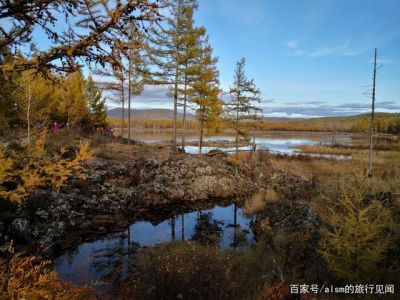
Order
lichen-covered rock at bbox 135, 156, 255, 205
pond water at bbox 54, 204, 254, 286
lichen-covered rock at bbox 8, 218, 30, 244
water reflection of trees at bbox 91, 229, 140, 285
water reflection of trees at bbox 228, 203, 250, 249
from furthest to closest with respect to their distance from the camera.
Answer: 1. lichen-covered rock at bbox 135, 156, 255, 205
2. water reflection of trees at bbox 228, 203, 250, 249
3. lichen-covered rock at bbox 8, 218, 30, 244
4. pond water at bbox 54, 204, 254, 286
5. water reflection of trees at bbox 91, 229, 140, 285

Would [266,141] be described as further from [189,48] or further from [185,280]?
[185,280]

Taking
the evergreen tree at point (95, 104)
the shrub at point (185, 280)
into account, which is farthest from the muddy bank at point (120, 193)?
the evergreen tree at point (95, 104)

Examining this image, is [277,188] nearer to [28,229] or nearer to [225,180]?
[225,180]

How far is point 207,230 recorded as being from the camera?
1377cm

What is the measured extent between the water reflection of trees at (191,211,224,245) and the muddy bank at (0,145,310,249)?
10.2ft

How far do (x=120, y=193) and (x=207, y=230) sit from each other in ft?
19.5

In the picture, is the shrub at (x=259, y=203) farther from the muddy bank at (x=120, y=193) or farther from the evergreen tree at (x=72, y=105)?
the evergreen tree at (x=72, y=105)

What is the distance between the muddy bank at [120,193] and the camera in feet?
37.0

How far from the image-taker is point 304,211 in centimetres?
1293

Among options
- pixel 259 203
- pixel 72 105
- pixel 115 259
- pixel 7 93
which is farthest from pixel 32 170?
pixel 72 105

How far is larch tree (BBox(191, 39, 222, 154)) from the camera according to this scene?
85.5 ft

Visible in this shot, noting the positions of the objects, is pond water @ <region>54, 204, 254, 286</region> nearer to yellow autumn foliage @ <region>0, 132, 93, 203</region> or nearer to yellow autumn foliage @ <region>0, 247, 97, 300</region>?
yellow autumn foliage @ <region>0, 247, 97, 300</region>

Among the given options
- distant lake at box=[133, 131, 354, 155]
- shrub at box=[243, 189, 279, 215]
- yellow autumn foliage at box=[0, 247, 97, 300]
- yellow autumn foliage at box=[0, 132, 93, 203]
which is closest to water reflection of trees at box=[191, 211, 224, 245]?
shrub at box=[243, 189, 279, 215]

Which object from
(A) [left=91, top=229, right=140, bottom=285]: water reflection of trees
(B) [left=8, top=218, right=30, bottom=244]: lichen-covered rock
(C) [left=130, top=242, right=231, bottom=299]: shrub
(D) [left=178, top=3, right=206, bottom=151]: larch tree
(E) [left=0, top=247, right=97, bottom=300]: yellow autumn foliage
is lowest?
(A) [left=91, top=229, right=140, bottom=285]: water reflection of trees
